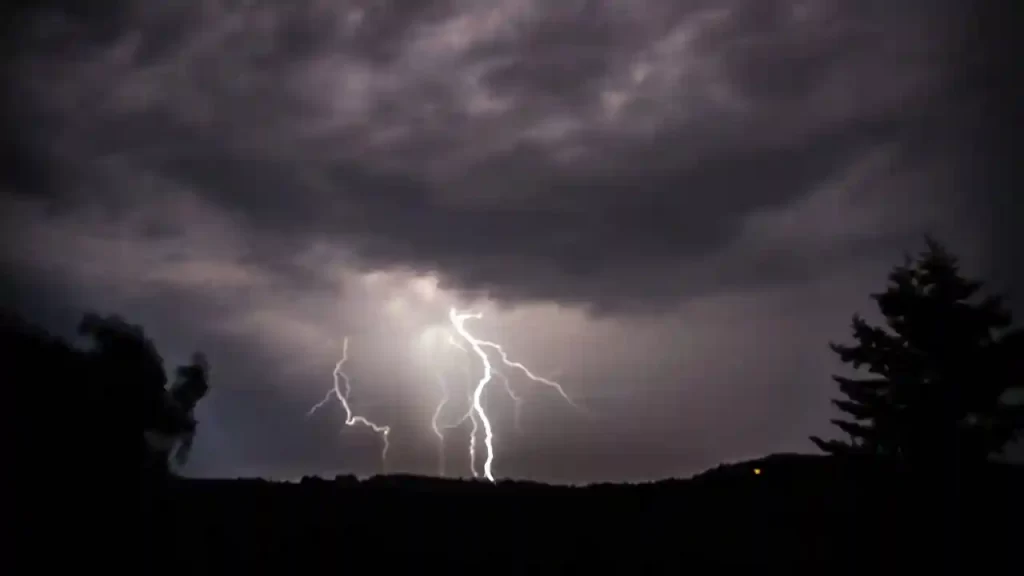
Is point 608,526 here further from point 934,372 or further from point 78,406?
point 934,372

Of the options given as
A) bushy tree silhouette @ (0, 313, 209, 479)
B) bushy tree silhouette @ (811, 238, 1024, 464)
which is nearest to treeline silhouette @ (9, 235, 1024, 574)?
bushy tree silhouette @ (0, 313, 209, 479)

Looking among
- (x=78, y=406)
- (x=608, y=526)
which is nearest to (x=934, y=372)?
(x=608, y=526)

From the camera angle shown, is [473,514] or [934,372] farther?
[934,372]

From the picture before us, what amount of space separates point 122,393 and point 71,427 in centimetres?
102

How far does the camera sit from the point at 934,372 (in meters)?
24.9

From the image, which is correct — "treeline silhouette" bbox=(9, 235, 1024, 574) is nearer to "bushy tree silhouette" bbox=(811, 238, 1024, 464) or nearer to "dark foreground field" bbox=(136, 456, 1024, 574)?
"dark foreground field" bbox=(136, 456, 1024, 574)

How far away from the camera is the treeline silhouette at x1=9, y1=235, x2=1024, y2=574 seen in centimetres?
966

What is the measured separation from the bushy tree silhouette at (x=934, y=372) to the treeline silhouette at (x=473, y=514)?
11.1 m

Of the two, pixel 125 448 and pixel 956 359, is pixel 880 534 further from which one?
→ pixel 956 359

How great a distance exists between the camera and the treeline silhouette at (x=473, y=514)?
9664 millimetres

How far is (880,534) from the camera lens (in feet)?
35.6

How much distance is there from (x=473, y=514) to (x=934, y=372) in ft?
66.9

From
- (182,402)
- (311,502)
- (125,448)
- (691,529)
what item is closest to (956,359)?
(691,529)

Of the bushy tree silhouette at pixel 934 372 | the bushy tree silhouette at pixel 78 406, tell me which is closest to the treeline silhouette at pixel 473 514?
the bushy tree silhouette at pixel 78 406
